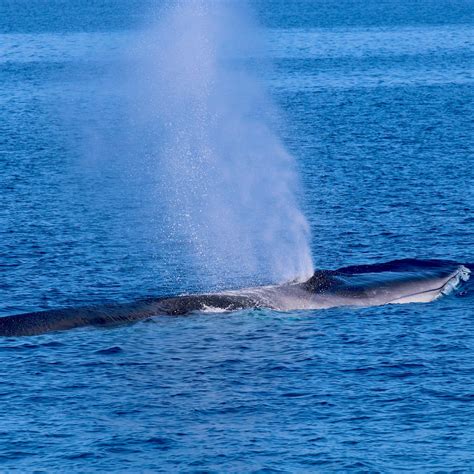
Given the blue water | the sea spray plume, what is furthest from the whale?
the sea spray plume

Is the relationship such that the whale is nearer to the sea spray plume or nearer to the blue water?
the blue water

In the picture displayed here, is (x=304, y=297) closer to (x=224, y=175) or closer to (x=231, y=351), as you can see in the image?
(x=231, y=351)

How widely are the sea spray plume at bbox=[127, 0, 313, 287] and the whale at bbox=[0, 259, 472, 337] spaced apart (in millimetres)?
3665

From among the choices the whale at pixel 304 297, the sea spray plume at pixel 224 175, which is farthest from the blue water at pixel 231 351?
the sea spray plume at pixel 224 175

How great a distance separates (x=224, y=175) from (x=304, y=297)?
44.0 m

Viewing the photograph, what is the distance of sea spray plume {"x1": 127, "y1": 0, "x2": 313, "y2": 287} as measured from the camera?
81.1m

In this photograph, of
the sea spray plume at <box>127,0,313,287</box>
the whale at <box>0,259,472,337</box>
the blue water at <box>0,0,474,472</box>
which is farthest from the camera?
the sea spray plume at <box>127,0,313,287</box>

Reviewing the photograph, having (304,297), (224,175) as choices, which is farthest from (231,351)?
(224,175)

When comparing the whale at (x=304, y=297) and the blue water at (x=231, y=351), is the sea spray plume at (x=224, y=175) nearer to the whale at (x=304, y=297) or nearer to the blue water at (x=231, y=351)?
the blue water at (x=231, y=351)

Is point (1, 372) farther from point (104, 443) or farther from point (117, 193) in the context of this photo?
point (117, 193)

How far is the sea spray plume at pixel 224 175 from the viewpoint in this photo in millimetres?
81062

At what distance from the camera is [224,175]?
4355 inches

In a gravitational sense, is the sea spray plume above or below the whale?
above

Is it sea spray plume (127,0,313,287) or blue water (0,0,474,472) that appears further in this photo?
sea spray plume (127,0,313,287)
